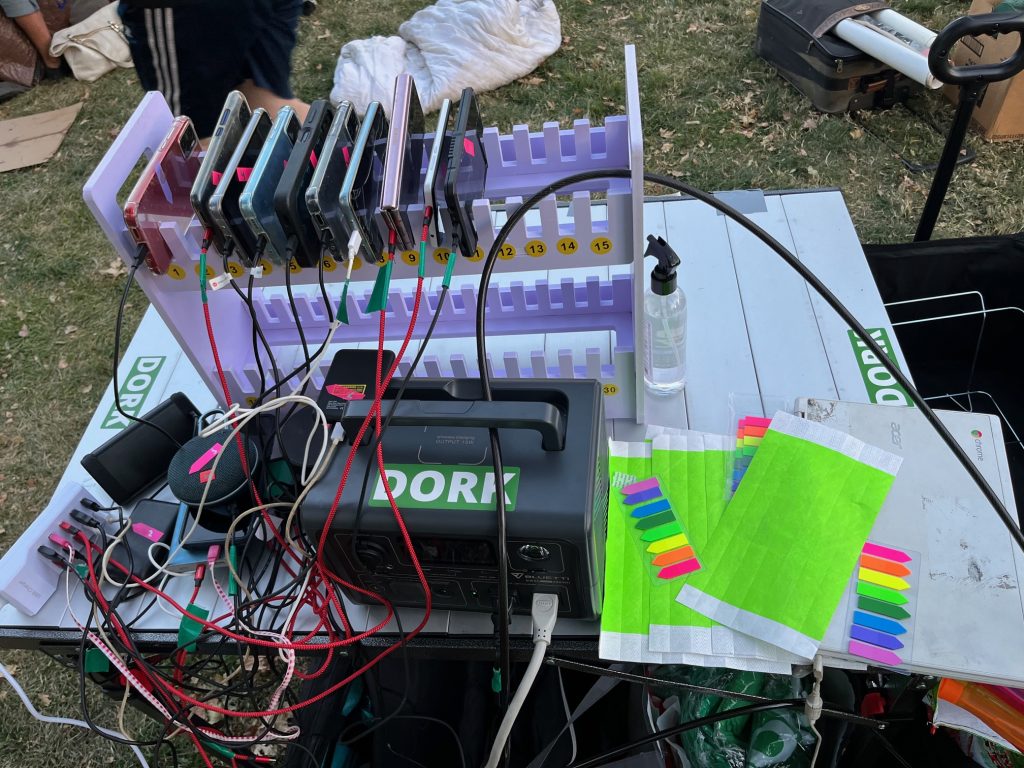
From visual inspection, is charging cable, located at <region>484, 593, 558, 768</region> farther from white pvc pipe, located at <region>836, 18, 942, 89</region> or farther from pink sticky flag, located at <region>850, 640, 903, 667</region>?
white pvc pipe, located at <region>836, 18, 942, 89</region>

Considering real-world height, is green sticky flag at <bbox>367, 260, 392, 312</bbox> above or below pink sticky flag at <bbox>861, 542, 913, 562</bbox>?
above

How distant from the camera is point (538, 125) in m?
2.88

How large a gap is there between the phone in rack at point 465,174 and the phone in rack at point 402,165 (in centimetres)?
5

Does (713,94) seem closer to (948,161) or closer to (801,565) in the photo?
(948,161)

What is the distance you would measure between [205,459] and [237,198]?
348 millimetres

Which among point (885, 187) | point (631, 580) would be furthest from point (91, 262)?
point (885, 187)

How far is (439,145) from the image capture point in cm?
88

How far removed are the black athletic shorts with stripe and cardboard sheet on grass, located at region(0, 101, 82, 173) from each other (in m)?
1.84

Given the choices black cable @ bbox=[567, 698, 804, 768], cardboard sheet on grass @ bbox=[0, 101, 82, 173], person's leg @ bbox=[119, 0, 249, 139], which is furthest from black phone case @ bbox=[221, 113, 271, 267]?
cardboard sheet on grass @ bbox=[0, 101, 82, 173]

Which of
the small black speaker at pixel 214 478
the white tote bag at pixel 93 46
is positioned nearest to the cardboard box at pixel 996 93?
the small black speaker at pixel 214 478

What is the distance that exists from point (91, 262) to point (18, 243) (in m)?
0.37

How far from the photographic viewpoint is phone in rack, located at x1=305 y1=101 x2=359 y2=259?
0.83 metres

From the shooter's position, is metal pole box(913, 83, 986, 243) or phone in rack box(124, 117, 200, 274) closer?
phone in rack box(124, 117, 200, 274)

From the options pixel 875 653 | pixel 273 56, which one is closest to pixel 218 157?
pixel 875 653
